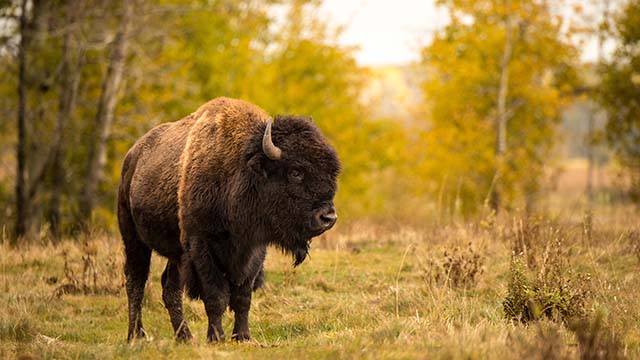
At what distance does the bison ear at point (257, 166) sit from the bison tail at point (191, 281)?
3.65 feet

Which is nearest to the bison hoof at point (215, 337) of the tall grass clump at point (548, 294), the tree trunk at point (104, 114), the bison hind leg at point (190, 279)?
the bison hind leg at point (190, 279)

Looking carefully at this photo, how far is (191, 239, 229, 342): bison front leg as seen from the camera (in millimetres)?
7246

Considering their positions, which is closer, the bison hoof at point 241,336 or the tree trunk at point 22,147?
the bison hoof at point 241,336

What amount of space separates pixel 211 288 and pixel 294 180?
1317mm

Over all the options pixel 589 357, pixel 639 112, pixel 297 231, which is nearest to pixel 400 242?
pixel 297 231

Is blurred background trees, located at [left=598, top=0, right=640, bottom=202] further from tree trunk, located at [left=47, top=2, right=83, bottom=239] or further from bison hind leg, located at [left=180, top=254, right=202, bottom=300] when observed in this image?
bison hind leg, located at [left=180, top=254, right=202, bottom=300]

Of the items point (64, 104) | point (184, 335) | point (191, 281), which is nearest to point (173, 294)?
point (184, 335)

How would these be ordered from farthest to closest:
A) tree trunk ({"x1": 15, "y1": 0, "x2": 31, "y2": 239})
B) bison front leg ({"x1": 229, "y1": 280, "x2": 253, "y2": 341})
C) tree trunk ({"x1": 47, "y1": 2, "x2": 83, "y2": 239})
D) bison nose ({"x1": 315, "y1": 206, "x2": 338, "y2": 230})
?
tree trunk ({"x1": 47, "y1": 2, "x2": 83, "y2": 239})
tree trunk ({"x1": 15, "y1": 0, "x2": 31, "y2": 239})
bison front leg ({"x1": 229, "y1": 280, "x2": 253, "y2": 341})
bison nose ({"x1": 315, "y1": 206, "x2": 338, "y2": 230})

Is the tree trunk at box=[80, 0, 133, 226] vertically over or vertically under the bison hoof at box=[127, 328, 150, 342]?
over

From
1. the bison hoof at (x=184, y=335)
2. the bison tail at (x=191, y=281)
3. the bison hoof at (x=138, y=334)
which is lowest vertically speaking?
the bison hoof at (x=138, y=334)

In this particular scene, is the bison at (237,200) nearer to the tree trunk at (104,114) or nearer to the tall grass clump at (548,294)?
the tall grass clump at (548,294)

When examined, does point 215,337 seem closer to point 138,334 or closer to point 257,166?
point 138,334

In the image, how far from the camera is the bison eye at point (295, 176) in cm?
703

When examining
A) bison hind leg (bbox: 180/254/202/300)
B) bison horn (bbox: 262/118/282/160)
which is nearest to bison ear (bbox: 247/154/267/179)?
bison horn (bbox: 262/118/282/160)
